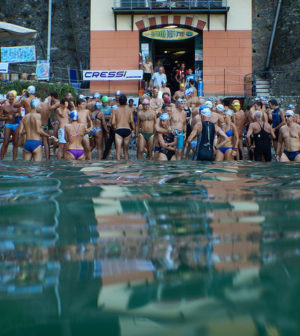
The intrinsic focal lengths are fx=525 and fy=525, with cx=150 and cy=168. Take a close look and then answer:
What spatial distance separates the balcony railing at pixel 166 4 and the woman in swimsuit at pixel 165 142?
46.9ft

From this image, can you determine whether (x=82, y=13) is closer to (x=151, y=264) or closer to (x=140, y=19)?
(x=140, y=19)

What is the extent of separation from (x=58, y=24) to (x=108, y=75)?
8.62 meters

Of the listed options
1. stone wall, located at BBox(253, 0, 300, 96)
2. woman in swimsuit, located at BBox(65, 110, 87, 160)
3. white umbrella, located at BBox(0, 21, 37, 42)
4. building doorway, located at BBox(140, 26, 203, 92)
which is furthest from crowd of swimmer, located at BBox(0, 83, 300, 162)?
stone wall, located at BBox(253, 0, 300, 96)

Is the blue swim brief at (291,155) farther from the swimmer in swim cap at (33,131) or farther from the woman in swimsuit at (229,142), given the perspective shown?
the swimmer in swim cap at (33,131)

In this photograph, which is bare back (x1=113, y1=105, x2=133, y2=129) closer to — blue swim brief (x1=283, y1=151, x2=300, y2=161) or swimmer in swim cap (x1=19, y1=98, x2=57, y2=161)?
swimmer in swim cap (x1=19, y1=98, x2=57, y2=161)

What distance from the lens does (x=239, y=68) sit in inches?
954

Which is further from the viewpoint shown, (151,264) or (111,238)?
(111,238)

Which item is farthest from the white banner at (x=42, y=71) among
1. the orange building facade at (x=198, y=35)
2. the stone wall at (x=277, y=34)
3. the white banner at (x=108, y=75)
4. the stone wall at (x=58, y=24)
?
the stone wall at (x=277, y=34)

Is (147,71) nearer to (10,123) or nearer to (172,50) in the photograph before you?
(172,50)

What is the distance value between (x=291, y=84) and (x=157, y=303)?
78.3 ft

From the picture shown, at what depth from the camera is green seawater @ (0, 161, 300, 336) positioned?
3.66 feet

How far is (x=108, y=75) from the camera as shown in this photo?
76.7ft

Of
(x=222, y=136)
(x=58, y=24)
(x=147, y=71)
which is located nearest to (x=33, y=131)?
(x=222, y=136)

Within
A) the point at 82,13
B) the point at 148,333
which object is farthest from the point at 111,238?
the point at 82,13
